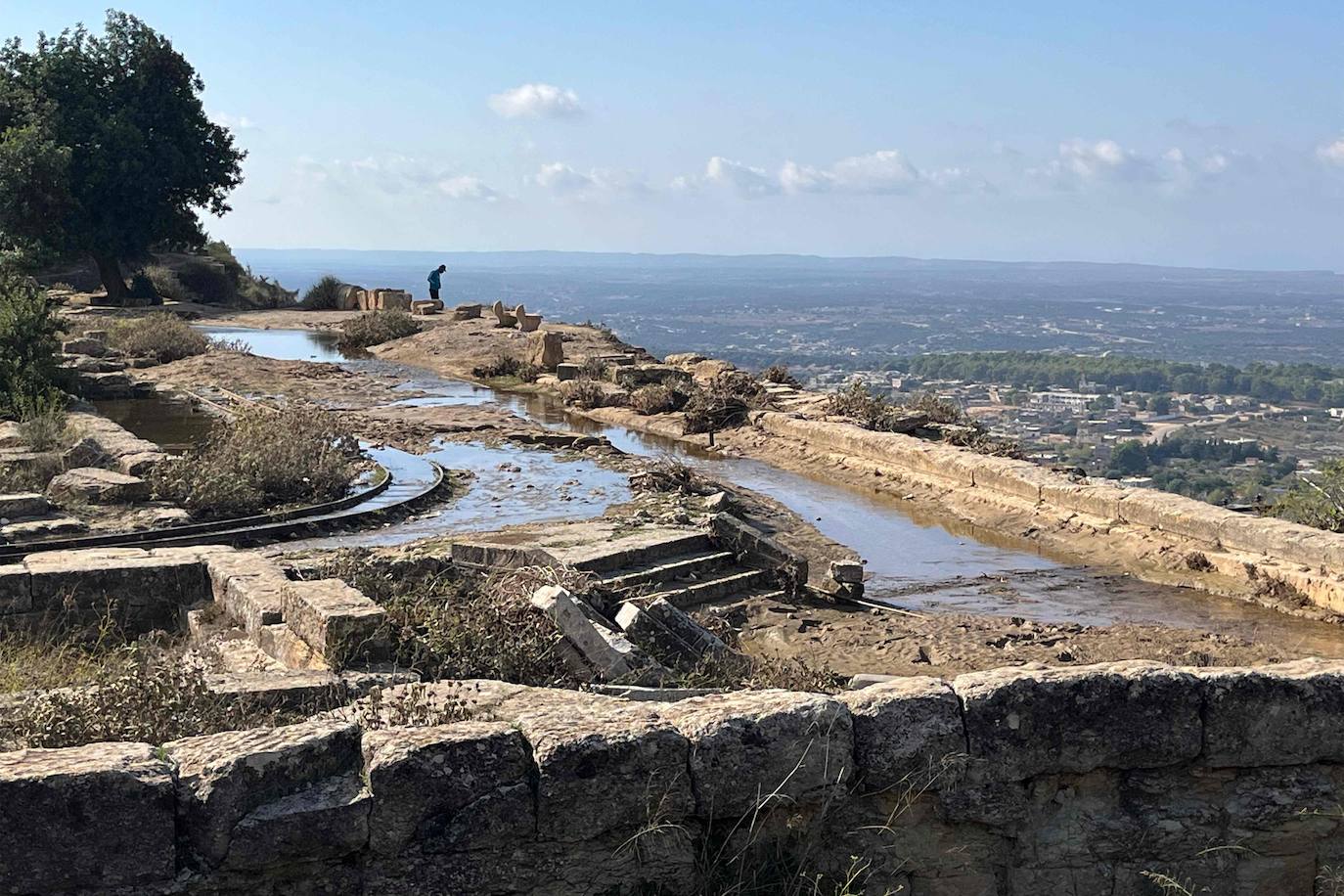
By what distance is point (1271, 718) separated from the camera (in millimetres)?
4508

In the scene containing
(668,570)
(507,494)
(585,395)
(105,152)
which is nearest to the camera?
(668,570)

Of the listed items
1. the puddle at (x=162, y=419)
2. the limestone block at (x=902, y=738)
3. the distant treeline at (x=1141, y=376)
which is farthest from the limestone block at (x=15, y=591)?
the distant treeline at (x=1141, y=376)

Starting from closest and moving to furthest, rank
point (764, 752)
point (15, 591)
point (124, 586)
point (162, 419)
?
1. point (764, 752)
2. point (15, 591)
3. point (124, 586)
4. point (162, 419)

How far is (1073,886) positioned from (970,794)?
0.51 meters

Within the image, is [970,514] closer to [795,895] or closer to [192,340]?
[795,895]

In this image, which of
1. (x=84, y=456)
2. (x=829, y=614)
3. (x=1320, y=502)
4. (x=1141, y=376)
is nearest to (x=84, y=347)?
(x=84, y=456)

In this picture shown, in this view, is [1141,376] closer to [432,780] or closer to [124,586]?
[124,586]

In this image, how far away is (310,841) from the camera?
3.81 metres

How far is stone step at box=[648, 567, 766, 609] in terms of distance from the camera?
966cm

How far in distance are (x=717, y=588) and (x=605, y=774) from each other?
6114 mm

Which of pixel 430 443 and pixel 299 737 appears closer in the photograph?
pixel 299 737

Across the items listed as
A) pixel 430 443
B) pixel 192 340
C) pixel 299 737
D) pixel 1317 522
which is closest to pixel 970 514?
pixel 1317 522

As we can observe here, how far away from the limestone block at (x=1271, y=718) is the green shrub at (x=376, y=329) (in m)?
25.5

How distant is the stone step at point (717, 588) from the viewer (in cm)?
966
